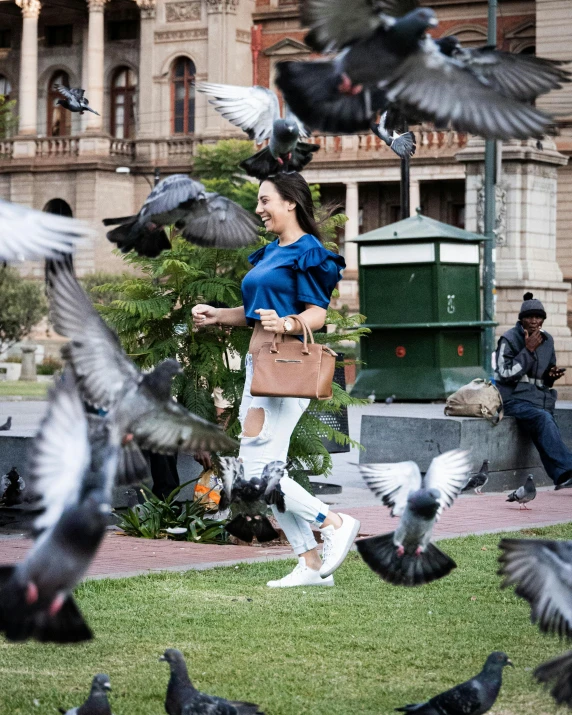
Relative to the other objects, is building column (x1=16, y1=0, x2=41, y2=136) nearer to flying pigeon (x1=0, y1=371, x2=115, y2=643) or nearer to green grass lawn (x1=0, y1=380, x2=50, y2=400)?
green grass lawn (x1=0, y1=380, x2=50, y2=400)

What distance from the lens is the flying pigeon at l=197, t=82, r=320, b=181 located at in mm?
4684

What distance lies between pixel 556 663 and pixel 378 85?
167 cm

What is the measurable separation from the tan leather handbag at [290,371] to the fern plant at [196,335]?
275 centimetres

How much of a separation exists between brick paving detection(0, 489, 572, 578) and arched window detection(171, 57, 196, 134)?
54166 millimetres

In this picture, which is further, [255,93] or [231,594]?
[231,594]

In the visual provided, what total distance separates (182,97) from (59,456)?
63493 millimetres

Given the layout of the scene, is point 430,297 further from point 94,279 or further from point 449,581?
point 94,279

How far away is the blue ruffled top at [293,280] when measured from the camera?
265 inches

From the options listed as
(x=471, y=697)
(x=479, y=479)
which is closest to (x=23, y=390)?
(x=479, y=479)

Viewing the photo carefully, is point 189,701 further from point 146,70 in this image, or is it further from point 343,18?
point 146,70

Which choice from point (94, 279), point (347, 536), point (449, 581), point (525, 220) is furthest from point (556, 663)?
point (94, 279)

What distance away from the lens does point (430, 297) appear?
73.1ft

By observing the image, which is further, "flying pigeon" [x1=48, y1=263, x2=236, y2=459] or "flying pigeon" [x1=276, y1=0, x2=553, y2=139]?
"flying pigeon" [x1=48, y1=263, x2=236, y2=459]

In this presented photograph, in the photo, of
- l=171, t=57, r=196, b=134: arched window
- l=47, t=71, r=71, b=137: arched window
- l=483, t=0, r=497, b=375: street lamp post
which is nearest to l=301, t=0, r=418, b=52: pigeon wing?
l=483, t=0, r=497, b=375: street lamp post
